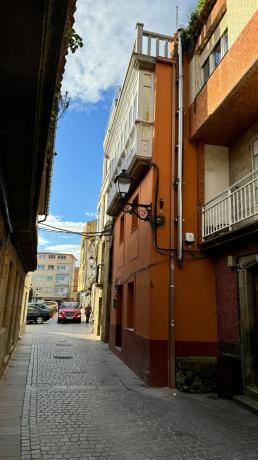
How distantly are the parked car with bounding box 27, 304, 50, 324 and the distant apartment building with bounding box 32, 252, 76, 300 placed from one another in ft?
181

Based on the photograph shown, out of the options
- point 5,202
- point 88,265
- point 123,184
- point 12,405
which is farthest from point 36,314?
point 5,202

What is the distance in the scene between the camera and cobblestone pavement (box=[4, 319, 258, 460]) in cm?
461

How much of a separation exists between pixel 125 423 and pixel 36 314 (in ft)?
88.0

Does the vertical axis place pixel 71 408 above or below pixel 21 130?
below

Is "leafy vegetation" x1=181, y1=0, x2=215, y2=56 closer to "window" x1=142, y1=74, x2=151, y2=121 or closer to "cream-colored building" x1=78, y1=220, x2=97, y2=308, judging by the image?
"window" x1=142, y1=74, x2=151, y2=121

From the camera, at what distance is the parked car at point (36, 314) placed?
3073 cm

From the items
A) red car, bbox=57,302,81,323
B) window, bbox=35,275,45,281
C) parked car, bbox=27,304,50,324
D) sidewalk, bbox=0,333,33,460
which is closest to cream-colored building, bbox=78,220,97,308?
red car, bbox=57,302,81,323

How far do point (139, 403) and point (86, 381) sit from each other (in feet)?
7.20

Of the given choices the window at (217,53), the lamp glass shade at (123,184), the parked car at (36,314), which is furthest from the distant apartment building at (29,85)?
the parked car at (36,314)

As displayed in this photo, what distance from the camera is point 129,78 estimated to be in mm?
11359

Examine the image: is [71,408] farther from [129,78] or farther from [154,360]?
[129,78]

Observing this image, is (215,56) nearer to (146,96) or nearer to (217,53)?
(217,53)

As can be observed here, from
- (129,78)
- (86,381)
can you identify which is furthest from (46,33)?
(129,78)

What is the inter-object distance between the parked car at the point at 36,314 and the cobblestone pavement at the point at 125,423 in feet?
74.3
